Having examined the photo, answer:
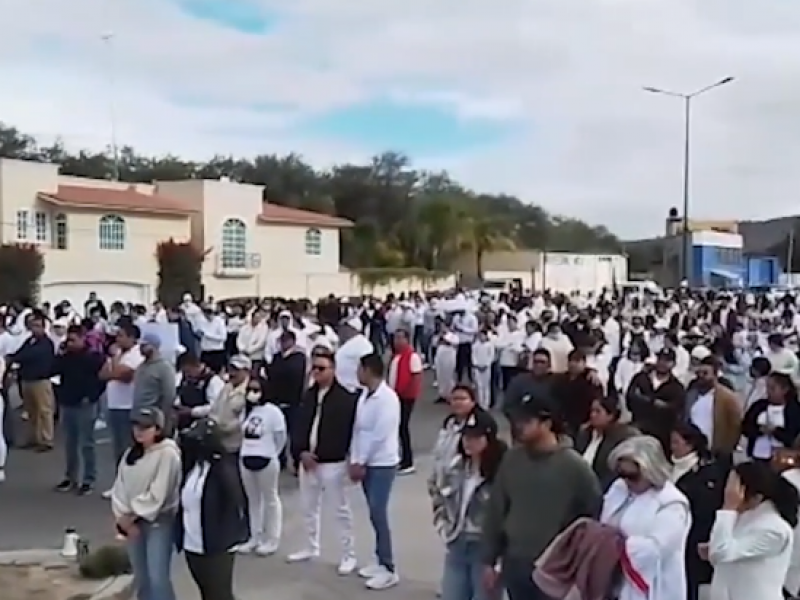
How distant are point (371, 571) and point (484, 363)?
1005cm

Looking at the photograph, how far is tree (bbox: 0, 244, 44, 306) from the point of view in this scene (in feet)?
137

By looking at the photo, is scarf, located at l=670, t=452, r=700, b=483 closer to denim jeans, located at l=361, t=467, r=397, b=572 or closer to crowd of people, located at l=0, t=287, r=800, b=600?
Answer: crowd of people, located at l=0, t=287, r=800, b=600

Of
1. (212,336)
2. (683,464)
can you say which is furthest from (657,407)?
(212,336)

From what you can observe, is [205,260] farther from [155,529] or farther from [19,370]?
[155,529]

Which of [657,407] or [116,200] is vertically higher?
[116,200]

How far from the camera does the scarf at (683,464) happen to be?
7.08 meters

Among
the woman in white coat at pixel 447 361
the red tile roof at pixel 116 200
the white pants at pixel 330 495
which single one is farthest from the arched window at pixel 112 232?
the white pants at pixel 330 495

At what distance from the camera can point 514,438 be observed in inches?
252

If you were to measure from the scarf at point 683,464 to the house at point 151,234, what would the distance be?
39568 millimetres

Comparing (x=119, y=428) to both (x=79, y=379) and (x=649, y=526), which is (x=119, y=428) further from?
(x=649, y=526)

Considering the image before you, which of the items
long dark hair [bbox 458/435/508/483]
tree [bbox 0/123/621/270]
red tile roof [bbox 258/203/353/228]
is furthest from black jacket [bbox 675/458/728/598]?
tree [bbox 0/123/621/270]

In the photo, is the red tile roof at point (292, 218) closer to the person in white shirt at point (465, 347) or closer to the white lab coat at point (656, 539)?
the person in white shirt at point (465, 347)

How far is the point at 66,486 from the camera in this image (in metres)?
13.3

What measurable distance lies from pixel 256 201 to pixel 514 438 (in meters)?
49.4
